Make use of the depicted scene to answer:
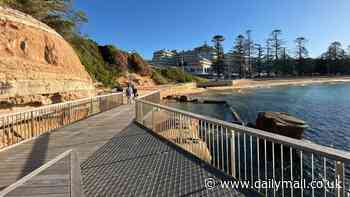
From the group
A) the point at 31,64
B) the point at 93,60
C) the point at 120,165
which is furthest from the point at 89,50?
the point at 120,165

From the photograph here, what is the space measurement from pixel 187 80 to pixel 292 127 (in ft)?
192

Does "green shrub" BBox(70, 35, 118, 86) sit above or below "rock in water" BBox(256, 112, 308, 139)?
above

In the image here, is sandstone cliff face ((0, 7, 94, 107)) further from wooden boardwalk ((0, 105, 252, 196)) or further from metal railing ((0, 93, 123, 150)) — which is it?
wooden boardwalk ((0, 105, 252, 196))

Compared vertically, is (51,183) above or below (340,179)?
below

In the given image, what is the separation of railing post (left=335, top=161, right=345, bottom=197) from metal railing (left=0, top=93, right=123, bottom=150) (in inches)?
294

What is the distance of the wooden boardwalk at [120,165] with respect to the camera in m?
3.99

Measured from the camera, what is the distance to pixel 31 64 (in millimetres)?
11891

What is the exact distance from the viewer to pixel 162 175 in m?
4.59

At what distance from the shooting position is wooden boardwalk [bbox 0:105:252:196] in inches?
157

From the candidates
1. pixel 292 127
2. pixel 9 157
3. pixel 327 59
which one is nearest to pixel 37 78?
pixel 9 157

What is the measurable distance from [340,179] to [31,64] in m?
12.5

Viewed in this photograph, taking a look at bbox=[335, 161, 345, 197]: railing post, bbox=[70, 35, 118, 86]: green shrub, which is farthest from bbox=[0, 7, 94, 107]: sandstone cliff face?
bbox=[70, 35, 118, 86]: green shrub

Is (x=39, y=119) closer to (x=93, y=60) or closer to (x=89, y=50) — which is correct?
→ (x=93, y=60)

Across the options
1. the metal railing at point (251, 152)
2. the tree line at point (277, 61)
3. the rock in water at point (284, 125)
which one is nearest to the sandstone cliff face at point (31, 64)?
the metal railing at point (251, 152)
